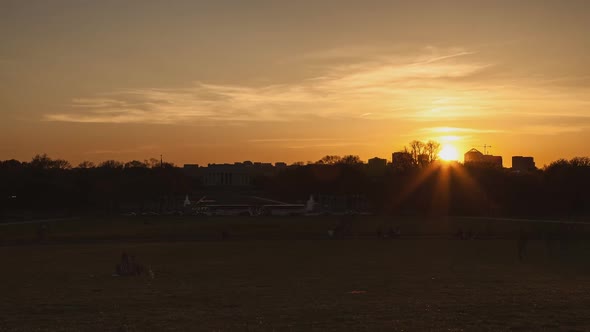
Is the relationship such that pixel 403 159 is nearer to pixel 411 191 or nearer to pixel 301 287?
pixel 411 191

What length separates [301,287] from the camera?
3122 cm

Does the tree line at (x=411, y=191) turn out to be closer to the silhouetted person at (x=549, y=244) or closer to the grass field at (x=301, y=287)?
the silhouetted person at (x=549, y=244)

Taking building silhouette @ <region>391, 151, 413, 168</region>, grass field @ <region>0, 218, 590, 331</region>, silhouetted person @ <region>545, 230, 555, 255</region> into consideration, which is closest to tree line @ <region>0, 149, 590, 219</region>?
building silhouette @ <region>391, 151, 413, 168</region>

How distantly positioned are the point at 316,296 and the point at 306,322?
6.76m

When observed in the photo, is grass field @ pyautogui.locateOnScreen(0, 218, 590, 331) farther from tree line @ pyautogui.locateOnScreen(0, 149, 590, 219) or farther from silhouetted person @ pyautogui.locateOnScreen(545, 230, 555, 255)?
tree line @ pyautogui.locateOnScreen(0, 149, 590, 219)

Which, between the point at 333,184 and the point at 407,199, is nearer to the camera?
the point at 407,199

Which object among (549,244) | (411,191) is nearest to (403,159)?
(411,191)

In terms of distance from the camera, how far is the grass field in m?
21.2

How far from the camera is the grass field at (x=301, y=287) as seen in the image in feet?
69.5

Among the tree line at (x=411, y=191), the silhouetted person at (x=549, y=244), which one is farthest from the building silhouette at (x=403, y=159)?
the silhouetted person at (x=549, y=244)

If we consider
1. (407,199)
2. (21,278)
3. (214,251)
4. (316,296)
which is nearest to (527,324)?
(316,296)

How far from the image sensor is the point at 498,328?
766 inches

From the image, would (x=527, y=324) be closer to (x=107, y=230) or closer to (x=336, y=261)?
(x=336, y=261)

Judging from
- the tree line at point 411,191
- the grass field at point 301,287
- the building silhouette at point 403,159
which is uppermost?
the building silhouette at point 403,159
